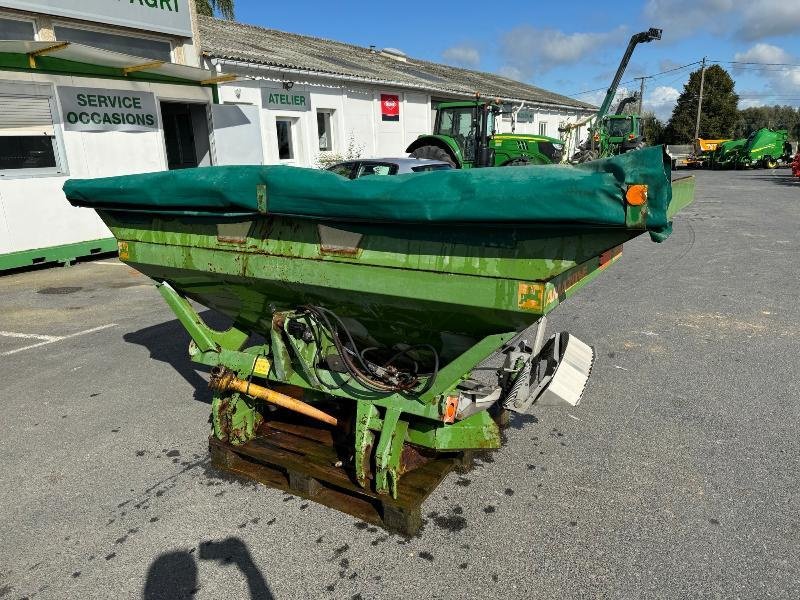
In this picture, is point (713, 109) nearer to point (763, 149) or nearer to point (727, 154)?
point (727, 154)

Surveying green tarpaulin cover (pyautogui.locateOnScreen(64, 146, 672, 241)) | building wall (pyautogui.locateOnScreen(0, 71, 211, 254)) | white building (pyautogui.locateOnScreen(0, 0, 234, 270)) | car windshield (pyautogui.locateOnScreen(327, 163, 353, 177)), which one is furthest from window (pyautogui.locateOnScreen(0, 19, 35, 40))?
green tarpaulin cover (pyautogui.locateOnScreen(64, 146, 672, 241))

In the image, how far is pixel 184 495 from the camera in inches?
124

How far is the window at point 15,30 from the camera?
363 inches

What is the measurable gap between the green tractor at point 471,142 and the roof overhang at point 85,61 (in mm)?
6114

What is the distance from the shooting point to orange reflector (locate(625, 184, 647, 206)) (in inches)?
76.1

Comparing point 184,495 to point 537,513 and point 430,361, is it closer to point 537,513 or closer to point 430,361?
point 430,361

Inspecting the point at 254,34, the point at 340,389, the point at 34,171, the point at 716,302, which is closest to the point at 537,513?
the point at 340,389

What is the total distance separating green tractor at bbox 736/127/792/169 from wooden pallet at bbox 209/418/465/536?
3307cm

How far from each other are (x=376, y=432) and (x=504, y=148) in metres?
14.7

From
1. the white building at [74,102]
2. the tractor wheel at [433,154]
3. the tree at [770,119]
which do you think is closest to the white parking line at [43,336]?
the white building at [74,102]

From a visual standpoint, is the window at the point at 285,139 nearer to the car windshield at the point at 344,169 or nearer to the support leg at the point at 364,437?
the car windshield at the point at 344,169

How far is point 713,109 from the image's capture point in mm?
45438

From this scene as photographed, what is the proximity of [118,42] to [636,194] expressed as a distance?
11.9m

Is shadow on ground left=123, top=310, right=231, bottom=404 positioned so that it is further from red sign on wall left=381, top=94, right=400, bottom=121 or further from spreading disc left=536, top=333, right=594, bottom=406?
red sign on wall left=381, top=94, right=400, bottom=121
